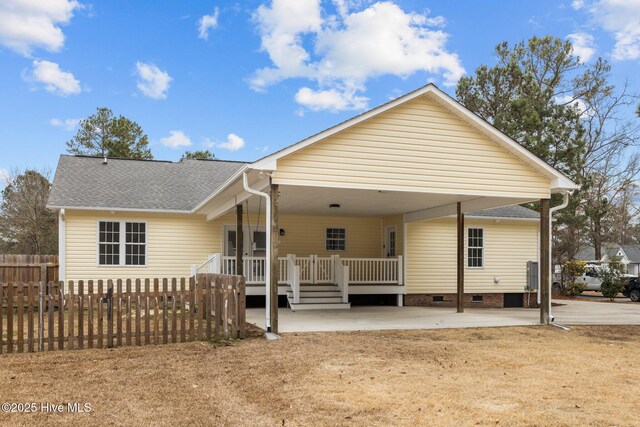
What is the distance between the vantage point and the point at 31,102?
33531 mm

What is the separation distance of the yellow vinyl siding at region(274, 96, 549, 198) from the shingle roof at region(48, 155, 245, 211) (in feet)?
27.3

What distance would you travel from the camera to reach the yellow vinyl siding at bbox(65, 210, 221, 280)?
1739 centimetres

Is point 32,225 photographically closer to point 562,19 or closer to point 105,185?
point 105,185

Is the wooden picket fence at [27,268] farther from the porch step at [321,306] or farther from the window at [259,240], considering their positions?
the porch step at [321,306]

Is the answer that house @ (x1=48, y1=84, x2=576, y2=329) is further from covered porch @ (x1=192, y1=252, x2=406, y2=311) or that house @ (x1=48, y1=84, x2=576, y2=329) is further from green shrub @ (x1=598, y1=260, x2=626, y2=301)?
green shrub @ (x1=598, y1=260, x2=626, y2=301)

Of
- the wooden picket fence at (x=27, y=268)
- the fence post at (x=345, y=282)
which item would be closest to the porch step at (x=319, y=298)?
the fence post at (x=345, y=282)

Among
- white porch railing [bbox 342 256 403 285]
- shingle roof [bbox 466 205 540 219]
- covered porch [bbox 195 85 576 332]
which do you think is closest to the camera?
covered porch [bbox 195 85 576 332]

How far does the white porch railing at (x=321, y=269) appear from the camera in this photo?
1678 cm

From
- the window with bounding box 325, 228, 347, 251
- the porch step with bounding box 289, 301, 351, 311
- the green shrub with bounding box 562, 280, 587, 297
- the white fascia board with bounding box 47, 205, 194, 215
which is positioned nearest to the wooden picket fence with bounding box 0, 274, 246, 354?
the porch step with bounding box 289, 301, 351, 311

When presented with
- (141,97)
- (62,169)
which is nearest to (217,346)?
(62,169)

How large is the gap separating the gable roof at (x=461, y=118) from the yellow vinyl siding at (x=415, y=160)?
0.14 metres

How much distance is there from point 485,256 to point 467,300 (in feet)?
5.93

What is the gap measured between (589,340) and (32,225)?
33509 mm

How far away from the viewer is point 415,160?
12031 mm
